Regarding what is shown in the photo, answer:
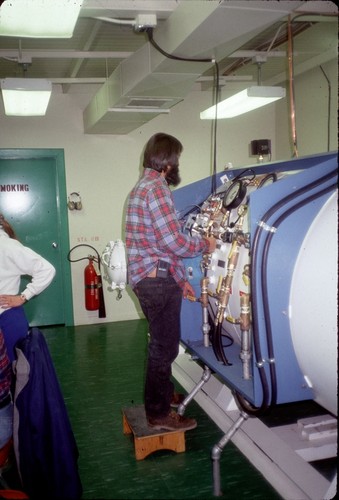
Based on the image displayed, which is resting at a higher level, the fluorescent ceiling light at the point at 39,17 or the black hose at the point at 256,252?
the fluorescent ceiling light at the point at 39,17

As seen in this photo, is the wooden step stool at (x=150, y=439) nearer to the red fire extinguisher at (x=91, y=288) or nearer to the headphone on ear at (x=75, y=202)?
the red fire extinguisher at (x=91, y=288)

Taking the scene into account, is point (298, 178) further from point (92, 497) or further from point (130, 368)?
point (130, 368)

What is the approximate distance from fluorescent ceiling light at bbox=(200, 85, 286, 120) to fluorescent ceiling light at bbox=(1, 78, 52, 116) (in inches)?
59.9

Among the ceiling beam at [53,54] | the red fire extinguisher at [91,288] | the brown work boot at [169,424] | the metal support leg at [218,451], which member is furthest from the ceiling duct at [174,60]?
the brown work boot at [169,424]

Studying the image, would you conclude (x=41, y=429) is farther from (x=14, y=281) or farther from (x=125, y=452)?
(x=14, y=281)

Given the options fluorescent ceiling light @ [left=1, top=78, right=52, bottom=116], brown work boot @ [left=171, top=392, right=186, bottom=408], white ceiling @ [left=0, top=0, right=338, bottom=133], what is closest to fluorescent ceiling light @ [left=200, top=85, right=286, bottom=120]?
white ceiling @ [left=0, top=0, right=338, bottom=133]

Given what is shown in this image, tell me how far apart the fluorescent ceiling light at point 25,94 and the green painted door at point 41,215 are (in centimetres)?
100

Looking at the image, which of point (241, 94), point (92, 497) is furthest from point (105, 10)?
point (92, 497)

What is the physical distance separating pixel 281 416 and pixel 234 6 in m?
2.63

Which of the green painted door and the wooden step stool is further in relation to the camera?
the green painted door

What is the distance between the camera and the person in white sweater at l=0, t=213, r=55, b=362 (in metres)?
2.68

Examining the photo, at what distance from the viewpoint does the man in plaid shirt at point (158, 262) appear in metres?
2.57

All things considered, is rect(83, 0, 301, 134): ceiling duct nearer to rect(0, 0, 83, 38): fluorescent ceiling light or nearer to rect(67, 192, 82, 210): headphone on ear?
rect(0, 0, 83, 38): fluorescent ceiling light

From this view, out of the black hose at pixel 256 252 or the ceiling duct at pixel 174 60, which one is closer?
the black hose at pixel 256 252
